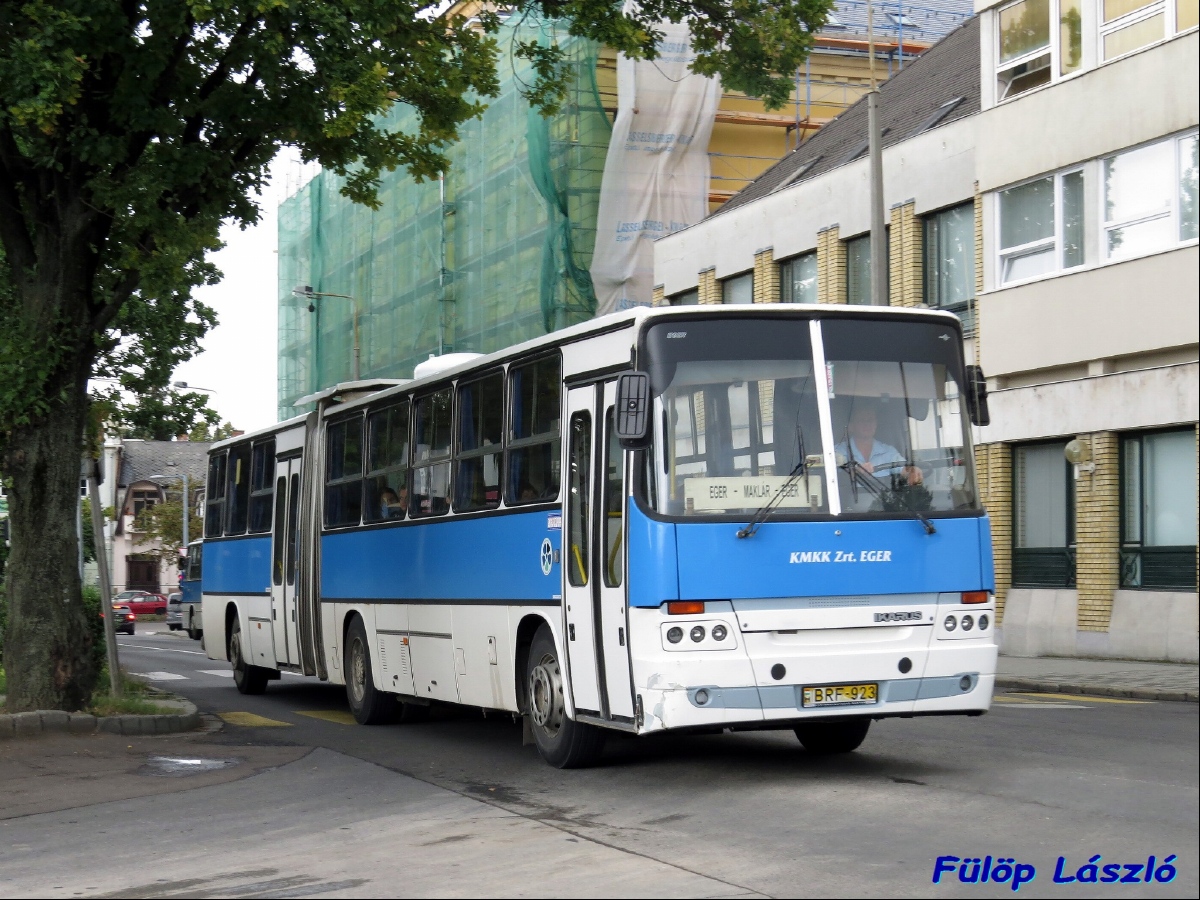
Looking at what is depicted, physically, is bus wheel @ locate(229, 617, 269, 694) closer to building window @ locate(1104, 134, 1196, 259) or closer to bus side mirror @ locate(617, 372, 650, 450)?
bus side mirror @ locate(617, 372, 650, 450)

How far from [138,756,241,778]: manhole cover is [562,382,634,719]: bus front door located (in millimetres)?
3704

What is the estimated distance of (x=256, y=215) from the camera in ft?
57.7

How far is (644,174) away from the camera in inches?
Result: 1667

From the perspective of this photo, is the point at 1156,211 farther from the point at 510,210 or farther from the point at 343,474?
the point at 510,210

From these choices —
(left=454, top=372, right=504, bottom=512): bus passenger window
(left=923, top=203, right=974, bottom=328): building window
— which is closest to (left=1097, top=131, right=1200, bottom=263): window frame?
(left=923, top=203, right=974, bottom=328): building window

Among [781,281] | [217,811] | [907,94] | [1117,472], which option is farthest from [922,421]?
[907,94]

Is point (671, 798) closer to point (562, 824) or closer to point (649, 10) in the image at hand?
point (562, 824)

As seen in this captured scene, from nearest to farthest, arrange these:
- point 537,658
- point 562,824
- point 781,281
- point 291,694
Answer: point 562,824, point 537,658, point 291,694, point 781,281

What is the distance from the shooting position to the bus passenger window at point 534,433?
12.8m

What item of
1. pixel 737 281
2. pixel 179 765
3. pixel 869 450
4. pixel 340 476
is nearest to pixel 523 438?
pixel 869 450

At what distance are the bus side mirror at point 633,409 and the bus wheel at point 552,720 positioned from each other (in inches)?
86.3

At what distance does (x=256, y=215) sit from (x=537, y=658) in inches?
268

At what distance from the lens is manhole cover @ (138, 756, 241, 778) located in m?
13.9

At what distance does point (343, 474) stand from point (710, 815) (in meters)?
9.35
